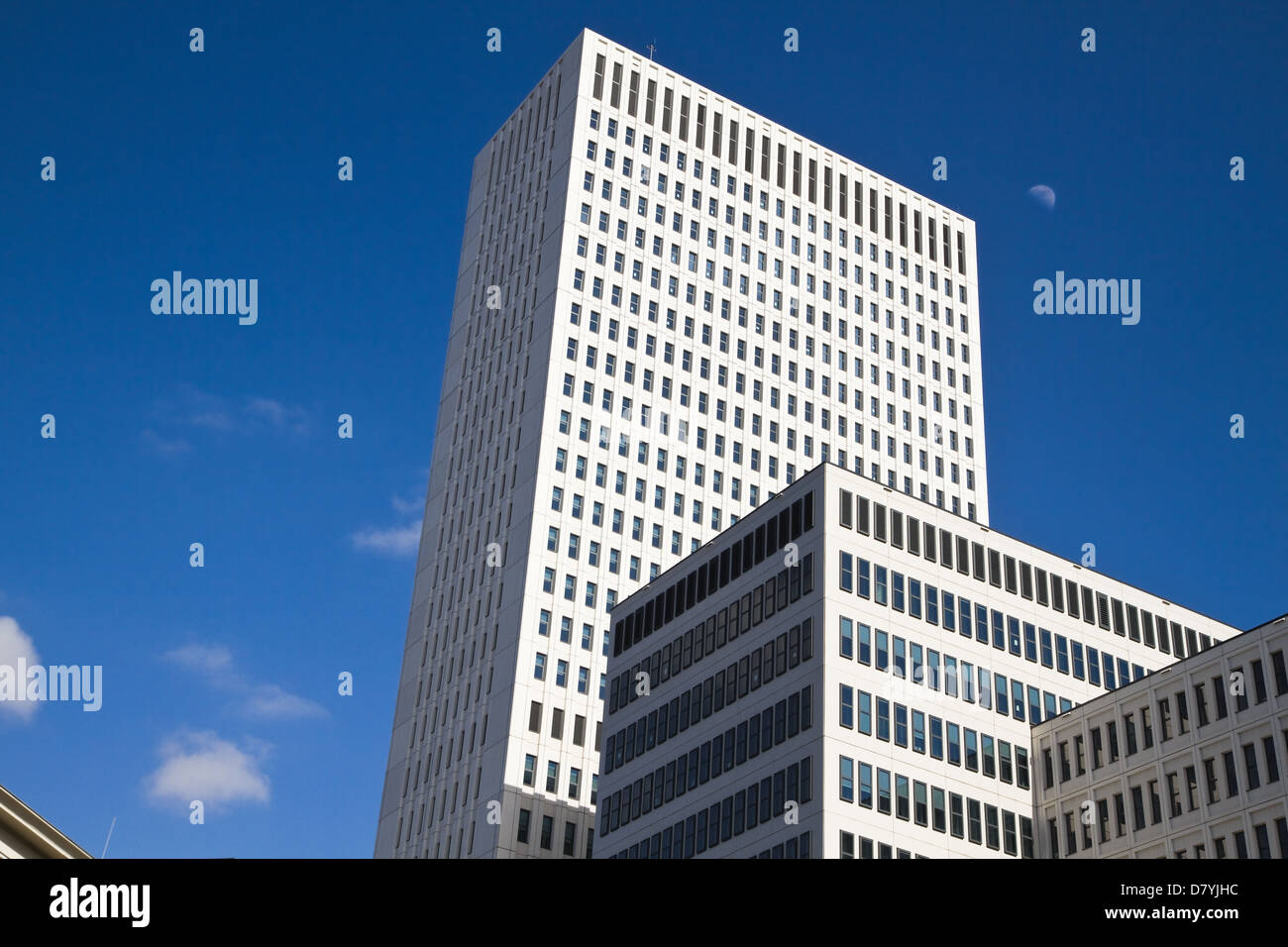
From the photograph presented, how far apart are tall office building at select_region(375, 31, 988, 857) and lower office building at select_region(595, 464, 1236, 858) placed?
76.6ft

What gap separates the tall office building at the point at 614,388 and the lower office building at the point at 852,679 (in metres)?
23.3

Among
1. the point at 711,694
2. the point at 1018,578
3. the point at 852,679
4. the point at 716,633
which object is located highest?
the point at 1018,578

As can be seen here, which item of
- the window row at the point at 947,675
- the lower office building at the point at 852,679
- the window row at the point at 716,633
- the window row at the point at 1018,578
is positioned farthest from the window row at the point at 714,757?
the window row at the point at 1018,578

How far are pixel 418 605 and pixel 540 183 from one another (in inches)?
1871

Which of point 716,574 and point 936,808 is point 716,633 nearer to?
point 716,574

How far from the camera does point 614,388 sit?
14612cm

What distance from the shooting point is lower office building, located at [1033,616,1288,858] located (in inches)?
3231

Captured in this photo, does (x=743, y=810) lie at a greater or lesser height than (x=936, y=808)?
greater

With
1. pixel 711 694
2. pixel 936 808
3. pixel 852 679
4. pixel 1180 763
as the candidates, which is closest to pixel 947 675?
pixel 852 679

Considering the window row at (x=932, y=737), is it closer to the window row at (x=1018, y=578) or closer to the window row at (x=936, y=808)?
the window row at (x=936, y=808)

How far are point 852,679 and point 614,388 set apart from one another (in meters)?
62.1
